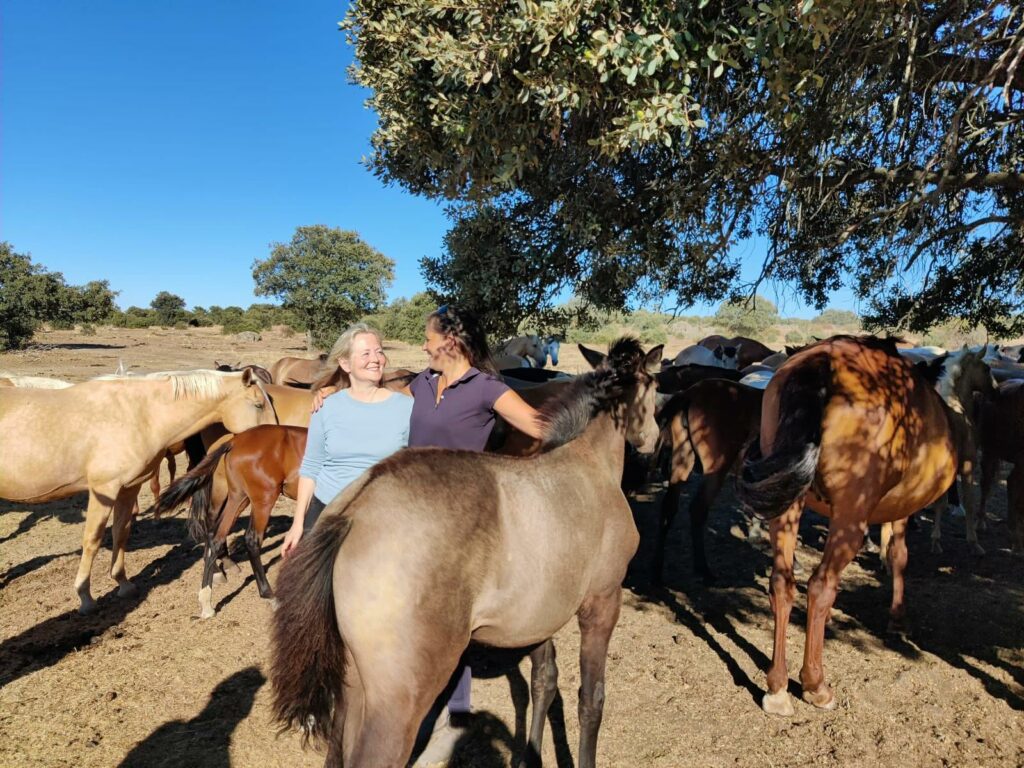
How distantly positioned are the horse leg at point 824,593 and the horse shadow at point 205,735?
137 inches

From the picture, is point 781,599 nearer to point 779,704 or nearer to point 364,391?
point 779,704

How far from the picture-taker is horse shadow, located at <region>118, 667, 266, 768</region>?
9.86ft

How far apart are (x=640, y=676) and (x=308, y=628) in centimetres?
297

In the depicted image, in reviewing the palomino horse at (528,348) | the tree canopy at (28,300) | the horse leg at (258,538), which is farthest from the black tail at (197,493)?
the tree canopy at (28,300)

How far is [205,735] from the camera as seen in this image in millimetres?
3211

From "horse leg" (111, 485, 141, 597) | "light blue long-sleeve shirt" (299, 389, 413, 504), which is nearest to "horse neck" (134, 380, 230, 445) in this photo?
"horse leg" (111, 485, 141, 597)

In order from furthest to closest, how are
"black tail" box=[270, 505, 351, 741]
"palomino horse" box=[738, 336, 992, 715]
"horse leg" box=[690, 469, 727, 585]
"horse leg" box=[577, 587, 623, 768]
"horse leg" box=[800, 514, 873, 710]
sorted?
1. "horse leg" box=[690, 469, 727, 585]
2. "horse leg" box=[800, 514, 873, 710]
3. "palomino horse" box=[738, 336, 992, 715]
4. "horse leg" box=[577, 587, 623, 768]
5. "black tail" box=[270, 505, 351, 741]

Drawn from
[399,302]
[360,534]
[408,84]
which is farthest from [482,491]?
[399,302]

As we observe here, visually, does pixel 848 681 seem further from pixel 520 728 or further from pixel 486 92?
pixel 486 92

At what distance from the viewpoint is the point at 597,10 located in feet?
12.1

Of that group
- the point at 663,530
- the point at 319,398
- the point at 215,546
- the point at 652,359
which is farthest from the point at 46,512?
the point at 652,359

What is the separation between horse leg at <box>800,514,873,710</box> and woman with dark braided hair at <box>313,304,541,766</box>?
217cm

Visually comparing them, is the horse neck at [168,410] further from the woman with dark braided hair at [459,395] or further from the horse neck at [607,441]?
the horse neck at [607,441]

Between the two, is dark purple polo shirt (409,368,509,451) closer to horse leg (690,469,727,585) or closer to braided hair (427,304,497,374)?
braided hair (427,304,497,374)
